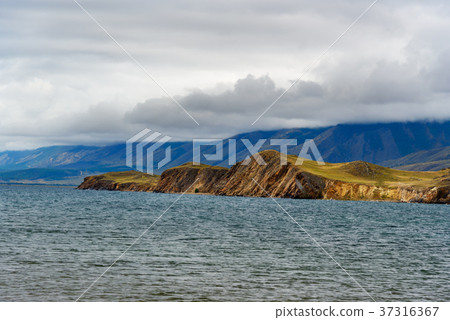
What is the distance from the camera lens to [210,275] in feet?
118

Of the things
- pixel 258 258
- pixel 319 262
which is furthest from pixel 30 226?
pixel 319 262

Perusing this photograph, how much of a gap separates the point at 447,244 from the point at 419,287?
92.2 ft

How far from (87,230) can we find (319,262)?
31.9 m

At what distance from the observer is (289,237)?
204 ft

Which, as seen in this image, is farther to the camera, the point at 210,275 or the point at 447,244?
the point at 447,244

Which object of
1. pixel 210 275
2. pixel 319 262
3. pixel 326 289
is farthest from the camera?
pixel 319 262

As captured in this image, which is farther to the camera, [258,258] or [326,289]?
[258,258]
